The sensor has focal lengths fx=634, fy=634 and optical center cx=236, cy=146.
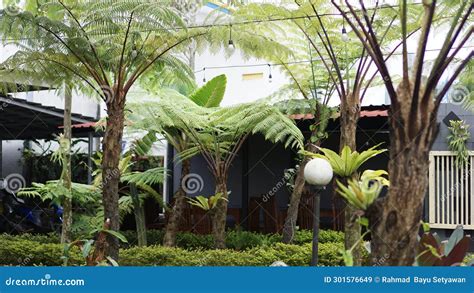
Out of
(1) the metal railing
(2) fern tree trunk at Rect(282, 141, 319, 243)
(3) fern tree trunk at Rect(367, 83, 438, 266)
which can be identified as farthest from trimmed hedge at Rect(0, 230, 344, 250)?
(3) fern tree trunk at Rect(367, 83, 438, 266)

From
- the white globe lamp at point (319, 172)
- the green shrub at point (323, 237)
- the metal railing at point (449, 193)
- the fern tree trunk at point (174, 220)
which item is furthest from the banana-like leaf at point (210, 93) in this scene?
the white globe lamp at point (319, 172)

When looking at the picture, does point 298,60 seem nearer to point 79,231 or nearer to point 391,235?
point 79,231

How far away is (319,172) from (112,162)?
2.25 m

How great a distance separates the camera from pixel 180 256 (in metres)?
6.90

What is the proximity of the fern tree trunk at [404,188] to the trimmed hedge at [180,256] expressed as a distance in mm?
3222

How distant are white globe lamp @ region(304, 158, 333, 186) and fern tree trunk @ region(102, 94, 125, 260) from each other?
2.13m

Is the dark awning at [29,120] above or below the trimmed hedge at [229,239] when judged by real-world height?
above

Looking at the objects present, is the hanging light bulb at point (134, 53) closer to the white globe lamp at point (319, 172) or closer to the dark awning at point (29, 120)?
the white globe lamp at point (319, 172)

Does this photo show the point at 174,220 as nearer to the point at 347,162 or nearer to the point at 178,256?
the point at 178,256

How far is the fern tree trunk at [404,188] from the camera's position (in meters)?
3.42

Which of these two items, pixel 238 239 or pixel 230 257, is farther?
pixel 238 239

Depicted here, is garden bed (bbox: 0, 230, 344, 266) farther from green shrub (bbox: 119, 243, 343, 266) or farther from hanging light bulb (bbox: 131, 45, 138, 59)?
hanging light bulb (bbox: 131, 45, 138, 59)

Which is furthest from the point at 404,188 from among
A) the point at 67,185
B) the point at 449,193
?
the point at 449,193

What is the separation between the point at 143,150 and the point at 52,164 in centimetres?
349
